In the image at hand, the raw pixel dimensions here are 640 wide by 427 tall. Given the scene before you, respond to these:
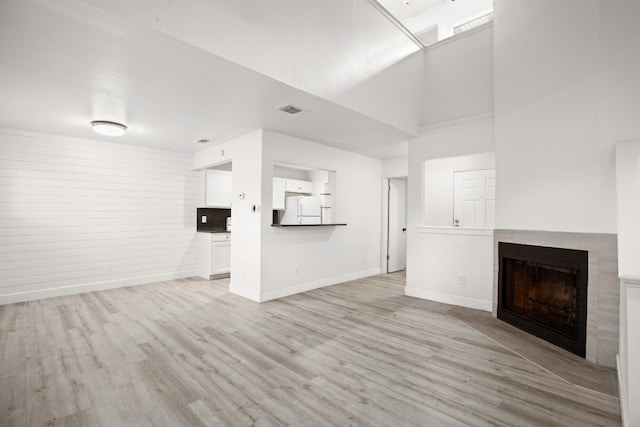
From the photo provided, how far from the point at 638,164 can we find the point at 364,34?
117 inches

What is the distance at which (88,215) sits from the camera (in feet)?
16.6

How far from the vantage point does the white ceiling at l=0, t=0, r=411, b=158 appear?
2.05m

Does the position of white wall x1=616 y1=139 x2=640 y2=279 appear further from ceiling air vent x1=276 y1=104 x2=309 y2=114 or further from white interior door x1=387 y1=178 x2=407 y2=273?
white interior door x1=387 y1=178 x2=407 y2=273

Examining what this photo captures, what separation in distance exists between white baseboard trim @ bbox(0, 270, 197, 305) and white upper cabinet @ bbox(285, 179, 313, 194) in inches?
115

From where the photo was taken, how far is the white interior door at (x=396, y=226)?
6758 mm

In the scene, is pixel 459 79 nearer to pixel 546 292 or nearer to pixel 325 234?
pixel 546 292

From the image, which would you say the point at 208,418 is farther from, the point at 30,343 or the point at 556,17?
the point at 556,17

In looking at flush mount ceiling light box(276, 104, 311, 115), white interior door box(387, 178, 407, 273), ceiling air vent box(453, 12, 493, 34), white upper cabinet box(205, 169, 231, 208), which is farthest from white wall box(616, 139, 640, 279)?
white upper cabinet box(205, 169, 231, 208)

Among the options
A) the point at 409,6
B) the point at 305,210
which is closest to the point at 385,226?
the point at 305,210

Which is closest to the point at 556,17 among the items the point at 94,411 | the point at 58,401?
the point at 94,411

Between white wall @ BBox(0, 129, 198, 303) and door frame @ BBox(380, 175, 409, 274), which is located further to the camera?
door frame @ BBox(380, 175, 409, 274)

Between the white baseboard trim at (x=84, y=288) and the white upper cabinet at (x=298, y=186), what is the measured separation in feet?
9.62

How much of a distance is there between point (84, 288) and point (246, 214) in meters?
3.02

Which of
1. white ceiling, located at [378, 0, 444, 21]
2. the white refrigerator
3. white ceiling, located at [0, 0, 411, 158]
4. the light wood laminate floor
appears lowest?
the light wood laminate floor
